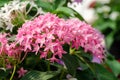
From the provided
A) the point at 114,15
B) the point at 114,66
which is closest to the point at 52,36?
the point at 114,66

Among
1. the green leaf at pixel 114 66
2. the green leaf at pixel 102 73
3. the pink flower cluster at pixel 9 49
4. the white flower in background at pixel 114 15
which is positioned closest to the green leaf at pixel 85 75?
the green leaf at pixel 102 73

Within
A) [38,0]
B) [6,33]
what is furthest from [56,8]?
[6,33]

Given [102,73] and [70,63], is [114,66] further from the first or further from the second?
[70,63]

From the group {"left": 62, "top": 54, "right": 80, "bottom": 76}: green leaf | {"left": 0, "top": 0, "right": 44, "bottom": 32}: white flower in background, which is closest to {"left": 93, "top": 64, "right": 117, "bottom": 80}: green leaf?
{"left": 62, "top": 54, "right": 80, "bottom": 76}: green leaf

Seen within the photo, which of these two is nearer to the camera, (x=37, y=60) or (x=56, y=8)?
(x=37, y=60)

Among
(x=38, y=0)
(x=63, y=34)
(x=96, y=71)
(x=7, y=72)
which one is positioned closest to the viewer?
(x=63, y=34)

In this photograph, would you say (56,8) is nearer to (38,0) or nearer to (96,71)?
(38,0)

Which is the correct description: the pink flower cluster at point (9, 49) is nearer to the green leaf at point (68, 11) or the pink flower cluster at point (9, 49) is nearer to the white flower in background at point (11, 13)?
the white flower in background at point (11, 13)

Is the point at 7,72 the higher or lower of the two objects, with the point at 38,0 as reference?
lower

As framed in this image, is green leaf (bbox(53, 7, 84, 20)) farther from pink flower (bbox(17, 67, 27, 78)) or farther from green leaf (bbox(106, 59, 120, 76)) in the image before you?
green leaf (bbox(106, 59, 120, 76))
